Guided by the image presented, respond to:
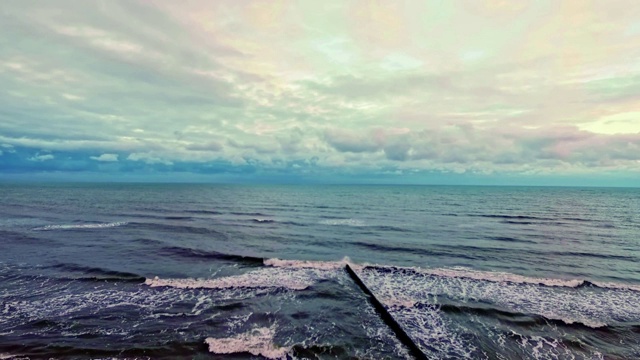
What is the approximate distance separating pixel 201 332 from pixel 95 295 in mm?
8359

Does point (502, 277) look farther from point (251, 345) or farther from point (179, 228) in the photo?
point (179, 228)

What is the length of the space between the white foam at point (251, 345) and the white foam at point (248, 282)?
588cm

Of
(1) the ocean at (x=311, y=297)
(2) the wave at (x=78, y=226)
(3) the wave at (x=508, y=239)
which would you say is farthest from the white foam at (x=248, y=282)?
(2) the wave at (x=78, y=226)

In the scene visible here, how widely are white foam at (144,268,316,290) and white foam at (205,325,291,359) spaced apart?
5.88 metres

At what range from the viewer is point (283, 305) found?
16641 millimetres

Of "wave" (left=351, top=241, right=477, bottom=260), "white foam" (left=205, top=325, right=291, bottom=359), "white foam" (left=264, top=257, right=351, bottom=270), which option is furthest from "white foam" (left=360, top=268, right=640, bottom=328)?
"white foam" (left=205, top=325, right=291, bottom=359)

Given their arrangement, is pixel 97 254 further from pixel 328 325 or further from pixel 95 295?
pixel 328 325

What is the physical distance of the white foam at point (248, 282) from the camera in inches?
765

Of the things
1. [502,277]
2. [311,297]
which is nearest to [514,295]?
[502,277]

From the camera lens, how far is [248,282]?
2020cm

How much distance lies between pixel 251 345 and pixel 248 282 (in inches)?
307

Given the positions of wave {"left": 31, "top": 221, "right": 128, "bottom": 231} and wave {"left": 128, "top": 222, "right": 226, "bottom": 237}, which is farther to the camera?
wave {"left": 31, "top": 221, "right": 128, "bottom": 231}

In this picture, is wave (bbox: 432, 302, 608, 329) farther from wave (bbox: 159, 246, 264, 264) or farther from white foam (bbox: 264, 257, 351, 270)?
wave (bbox: 159, 246, 264, 264)

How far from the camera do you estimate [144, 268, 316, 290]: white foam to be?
63.7ft
